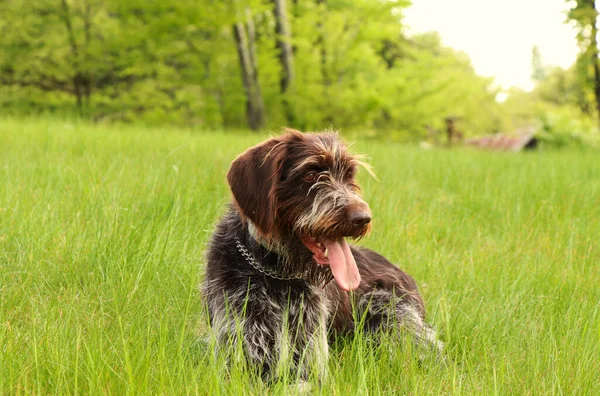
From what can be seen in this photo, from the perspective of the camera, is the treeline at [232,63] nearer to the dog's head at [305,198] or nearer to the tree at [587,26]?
the tree at [587,26]

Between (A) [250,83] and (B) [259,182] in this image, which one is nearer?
(B) [259,182]

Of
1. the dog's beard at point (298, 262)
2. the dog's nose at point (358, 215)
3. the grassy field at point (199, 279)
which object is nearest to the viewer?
the grassy field at point (199, 279)

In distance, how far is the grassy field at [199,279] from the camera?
3045 mm

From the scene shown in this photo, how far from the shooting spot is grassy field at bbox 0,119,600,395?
304 cm

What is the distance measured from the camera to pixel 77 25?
25000 mm

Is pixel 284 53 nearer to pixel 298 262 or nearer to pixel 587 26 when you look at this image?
pixel 587 26

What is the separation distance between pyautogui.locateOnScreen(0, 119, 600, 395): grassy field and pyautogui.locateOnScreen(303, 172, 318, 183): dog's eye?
1.01 m

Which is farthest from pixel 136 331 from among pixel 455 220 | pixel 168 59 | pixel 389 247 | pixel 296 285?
pixel 168 59

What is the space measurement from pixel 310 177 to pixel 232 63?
18.2 metres

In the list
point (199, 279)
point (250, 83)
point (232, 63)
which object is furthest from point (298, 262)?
point (232, 63)

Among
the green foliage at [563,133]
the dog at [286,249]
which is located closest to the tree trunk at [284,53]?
the green foliage at [563,133]

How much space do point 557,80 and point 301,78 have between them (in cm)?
5415

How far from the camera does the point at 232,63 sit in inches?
824

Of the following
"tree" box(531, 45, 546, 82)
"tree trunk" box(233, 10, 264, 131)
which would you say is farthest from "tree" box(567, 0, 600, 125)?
"tree" box(531, 45, 546, 82)
